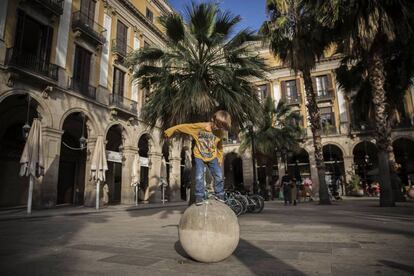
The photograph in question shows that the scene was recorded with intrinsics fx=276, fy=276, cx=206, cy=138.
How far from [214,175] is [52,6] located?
15224mm

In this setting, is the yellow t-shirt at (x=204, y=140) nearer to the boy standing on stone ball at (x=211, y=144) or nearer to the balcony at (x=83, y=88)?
the boy standing on stone ball at (x=211, y=144)

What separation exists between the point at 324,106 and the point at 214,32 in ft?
77.4

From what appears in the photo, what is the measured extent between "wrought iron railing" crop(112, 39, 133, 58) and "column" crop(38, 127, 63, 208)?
778 centimetres

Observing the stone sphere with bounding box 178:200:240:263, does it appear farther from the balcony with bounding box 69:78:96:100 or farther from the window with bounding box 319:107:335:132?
the window with bounding box 319:107:335:132

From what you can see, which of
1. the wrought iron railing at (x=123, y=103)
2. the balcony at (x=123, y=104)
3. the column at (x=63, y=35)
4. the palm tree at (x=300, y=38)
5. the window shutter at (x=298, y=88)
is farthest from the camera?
the window shutter at (x=298, y=88)

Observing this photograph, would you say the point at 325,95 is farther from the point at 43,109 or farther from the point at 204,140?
the point at 204,140

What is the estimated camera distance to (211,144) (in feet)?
14.3

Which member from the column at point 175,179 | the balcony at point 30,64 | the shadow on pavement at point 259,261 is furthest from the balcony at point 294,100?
the shadow on pavement at point 259,261

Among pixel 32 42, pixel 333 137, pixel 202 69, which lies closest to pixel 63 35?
pixel 32 42

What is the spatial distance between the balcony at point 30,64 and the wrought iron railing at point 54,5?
2.77 metres

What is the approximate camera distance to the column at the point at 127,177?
19.0 meters

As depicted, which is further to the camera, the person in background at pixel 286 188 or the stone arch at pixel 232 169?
the stone arch at pixel 232 169

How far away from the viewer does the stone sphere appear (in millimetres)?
2928

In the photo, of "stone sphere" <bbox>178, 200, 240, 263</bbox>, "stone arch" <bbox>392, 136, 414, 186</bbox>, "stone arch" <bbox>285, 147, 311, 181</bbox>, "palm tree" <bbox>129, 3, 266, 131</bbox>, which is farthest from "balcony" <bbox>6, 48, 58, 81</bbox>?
"stone arch" <bbox>392, 136, 414, 186</bbox>
